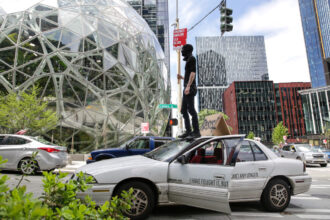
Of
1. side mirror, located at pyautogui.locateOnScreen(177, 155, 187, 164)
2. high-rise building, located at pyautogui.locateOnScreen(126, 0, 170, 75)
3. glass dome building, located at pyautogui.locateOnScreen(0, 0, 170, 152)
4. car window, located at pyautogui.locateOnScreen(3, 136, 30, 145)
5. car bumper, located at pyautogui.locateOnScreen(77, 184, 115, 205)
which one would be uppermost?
high-rise building, located at pyautogui.locateOnScreen(126, 0, 170, 75)

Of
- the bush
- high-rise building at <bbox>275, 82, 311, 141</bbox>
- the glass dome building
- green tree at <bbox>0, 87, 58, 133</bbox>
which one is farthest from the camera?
high-rise building at <bbox>275, 82, 311, 141</bbox>

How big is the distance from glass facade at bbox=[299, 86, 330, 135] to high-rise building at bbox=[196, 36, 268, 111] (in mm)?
60605

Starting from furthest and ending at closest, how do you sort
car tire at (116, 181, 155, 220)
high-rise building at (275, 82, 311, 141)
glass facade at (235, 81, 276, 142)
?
high-rise building at (275, 82, 311, 141)
glass facade at (235, 81, 276, 142)
car tire at (116, 181, 155, 220)

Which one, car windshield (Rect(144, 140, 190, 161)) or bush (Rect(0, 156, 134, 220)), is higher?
car windshield (Rect(144, 140, 190, 161))

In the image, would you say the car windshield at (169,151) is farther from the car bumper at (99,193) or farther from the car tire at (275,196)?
the car tire at (275,196)

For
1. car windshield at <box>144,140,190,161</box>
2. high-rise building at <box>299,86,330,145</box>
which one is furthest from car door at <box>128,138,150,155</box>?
high-rise building at <box>299,86,330,145</box>

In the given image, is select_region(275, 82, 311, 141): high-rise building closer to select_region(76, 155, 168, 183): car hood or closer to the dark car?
the dark car

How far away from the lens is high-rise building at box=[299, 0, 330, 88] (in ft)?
262

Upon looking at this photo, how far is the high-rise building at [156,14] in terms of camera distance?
62.3 metres

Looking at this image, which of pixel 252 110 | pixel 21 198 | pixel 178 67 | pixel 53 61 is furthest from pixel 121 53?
pixel 252 110

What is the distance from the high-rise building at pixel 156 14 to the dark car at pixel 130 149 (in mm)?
59961

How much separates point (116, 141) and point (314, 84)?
302ft

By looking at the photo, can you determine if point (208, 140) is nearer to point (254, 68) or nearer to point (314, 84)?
point (314, 84)

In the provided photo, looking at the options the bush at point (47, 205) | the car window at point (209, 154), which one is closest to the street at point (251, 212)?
the car window at point (209, 154)
